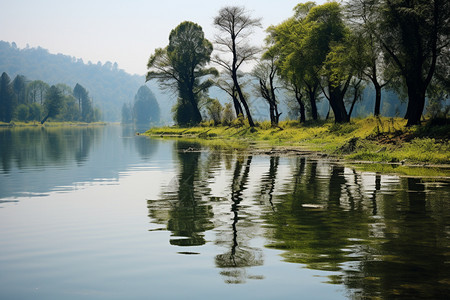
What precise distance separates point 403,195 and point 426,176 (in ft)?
15.9

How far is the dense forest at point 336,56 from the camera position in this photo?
31562mm

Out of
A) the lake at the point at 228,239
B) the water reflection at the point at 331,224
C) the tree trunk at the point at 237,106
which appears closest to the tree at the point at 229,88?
the tree trunk at the point at 237,106

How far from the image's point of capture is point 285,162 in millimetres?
25875

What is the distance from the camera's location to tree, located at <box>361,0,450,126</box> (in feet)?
97.9

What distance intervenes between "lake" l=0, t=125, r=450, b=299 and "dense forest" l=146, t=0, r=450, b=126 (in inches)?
669

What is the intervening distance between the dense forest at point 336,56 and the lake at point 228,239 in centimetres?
1700

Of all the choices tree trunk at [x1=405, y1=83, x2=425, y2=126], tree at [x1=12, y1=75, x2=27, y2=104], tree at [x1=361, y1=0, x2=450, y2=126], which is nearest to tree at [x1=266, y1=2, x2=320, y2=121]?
tree at [x1=361, y1=0, x2=450, y2=126]

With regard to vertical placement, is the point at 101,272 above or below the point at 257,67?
below

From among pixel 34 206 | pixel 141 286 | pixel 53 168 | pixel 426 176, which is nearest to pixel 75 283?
pixel 141 286

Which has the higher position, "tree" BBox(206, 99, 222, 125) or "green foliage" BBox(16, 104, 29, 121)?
"green foliage" BBox(16, 104, 29, 121)

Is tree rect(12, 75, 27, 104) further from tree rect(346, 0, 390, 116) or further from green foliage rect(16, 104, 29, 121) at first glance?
tree rect(346, 0, 390, 116)

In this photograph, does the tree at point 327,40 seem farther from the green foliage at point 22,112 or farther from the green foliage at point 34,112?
the green foliage at point 34,112

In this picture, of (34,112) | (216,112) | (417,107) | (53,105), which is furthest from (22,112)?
(417,107)

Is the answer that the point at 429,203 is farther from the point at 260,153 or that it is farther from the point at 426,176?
the point at 260,153
